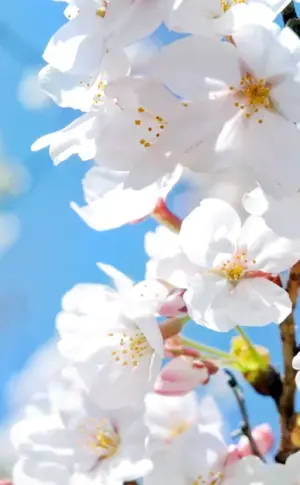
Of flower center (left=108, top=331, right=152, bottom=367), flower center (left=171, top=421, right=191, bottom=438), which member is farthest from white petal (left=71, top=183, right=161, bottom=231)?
flower center (left=171, top=421, right=191, bottom=438)

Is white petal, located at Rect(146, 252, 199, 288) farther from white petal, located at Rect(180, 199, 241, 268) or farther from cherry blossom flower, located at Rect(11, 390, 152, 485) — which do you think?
cherry blossom flower, located at Rect(11, 390, 152, 485)

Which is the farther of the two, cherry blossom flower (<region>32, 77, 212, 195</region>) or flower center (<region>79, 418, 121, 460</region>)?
flower center (<region>79, 418, 121, 460</region>)

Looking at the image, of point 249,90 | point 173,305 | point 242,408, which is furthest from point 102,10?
point 242,408

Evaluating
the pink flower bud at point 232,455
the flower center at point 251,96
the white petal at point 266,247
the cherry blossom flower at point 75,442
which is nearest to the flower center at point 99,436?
the cherry blossom flower at point 75,442

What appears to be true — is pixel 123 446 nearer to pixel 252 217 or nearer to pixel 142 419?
pixel 142 419

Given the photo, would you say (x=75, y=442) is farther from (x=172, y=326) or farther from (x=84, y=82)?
(x=84, y=82)

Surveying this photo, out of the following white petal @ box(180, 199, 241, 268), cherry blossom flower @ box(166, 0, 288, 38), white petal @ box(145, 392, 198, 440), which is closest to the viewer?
cherry blossom flower @ box(166, 0, 288, 38)
